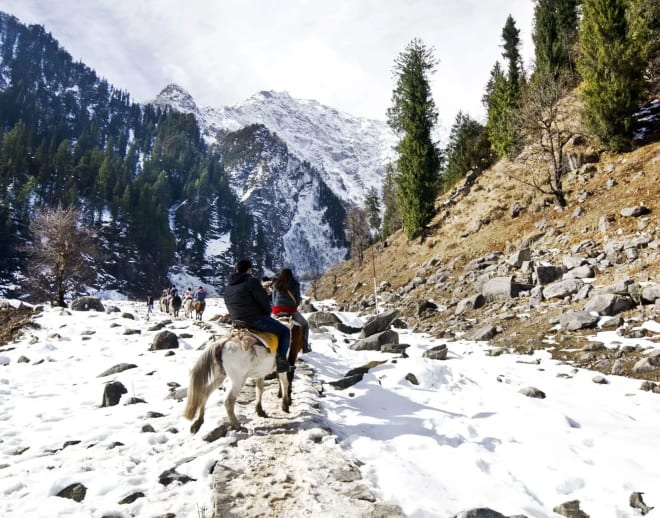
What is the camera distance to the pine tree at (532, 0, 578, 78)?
37062 mm

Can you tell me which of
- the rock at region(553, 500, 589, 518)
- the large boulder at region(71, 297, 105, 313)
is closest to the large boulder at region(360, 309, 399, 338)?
the rock at region(553, 500, 589, 518)

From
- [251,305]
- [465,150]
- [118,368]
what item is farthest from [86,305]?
[465,150]

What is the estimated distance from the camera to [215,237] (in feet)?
574

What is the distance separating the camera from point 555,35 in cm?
3891

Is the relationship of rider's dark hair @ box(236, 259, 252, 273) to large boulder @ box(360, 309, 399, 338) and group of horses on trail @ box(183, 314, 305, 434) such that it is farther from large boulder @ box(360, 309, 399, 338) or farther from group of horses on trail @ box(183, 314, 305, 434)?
large boulder @ box(360, 309, 399, 338)

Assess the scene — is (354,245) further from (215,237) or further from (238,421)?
(215,237)

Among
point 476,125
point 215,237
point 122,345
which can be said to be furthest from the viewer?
point 215,237

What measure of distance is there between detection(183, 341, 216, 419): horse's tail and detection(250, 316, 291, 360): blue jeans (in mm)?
1001

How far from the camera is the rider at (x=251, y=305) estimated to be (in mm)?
6980

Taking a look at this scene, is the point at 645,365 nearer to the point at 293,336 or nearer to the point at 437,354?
the point at 437,354

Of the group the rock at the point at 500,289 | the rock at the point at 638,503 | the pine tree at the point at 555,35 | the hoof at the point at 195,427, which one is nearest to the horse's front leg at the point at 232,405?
the hoof at the point at 195,427

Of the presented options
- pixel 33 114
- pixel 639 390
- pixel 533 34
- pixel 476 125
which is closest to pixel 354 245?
pixel 476 125

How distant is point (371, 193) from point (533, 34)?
38.0 m

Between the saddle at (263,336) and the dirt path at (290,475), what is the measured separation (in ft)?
4.41
